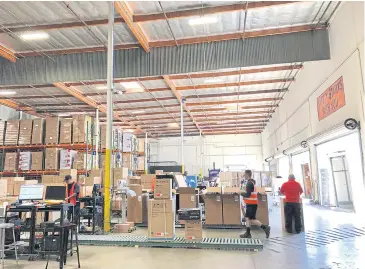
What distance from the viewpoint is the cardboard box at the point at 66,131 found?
12.1m

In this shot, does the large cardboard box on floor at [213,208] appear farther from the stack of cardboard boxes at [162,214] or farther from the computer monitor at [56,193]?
the computer monitor at [56,193]

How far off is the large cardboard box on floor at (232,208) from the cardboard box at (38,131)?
329 inches

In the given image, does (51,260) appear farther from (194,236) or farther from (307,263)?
(307,263)

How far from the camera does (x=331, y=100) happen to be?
9227 mm

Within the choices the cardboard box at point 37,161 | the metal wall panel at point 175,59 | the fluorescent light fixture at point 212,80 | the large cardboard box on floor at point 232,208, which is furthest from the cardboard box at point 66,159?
the large cardboard box on floor at point 232,208

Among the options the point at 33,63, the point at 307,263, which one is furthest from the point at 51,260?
the point at 33,63

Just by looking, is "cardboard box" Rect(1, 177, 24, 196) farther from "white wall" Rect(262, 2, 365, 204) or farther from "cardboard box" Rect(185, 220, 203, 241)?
"white wall" Rect(262, 2, 365, 204)

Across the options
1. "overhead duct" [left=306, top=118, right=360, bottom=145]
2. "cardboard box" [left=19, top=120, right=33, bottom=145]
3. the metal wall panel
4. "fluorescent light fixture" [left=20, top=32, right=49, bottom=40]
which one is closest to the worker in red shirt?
"overhead duct" [left=306, top=118, right=360, bottom=145]

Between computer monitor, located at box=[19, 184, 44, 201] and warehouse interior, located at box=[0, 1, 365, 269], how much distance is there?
21mm

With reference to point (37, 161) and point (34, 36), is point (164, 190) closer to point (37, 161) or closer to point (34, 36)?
point (34, 36)

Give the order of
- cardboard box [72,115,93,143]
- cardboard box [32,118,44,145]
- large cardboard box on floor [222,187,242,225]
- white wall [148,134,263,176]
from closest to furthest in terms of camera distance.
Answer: large cardboard box on floor [222,187,242,225] → cardboard box [72,115,93,143] → cardboard box [32,118,44,145] → white wall [148,134,263,176]

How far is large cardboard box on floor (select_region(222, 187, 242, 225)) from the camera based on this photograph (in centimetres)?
805

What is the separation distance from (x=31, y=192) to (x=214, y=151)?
67.7 ft

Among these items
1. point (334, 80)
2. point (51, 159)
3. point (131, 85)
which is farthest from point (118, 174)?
point (334, 80)
